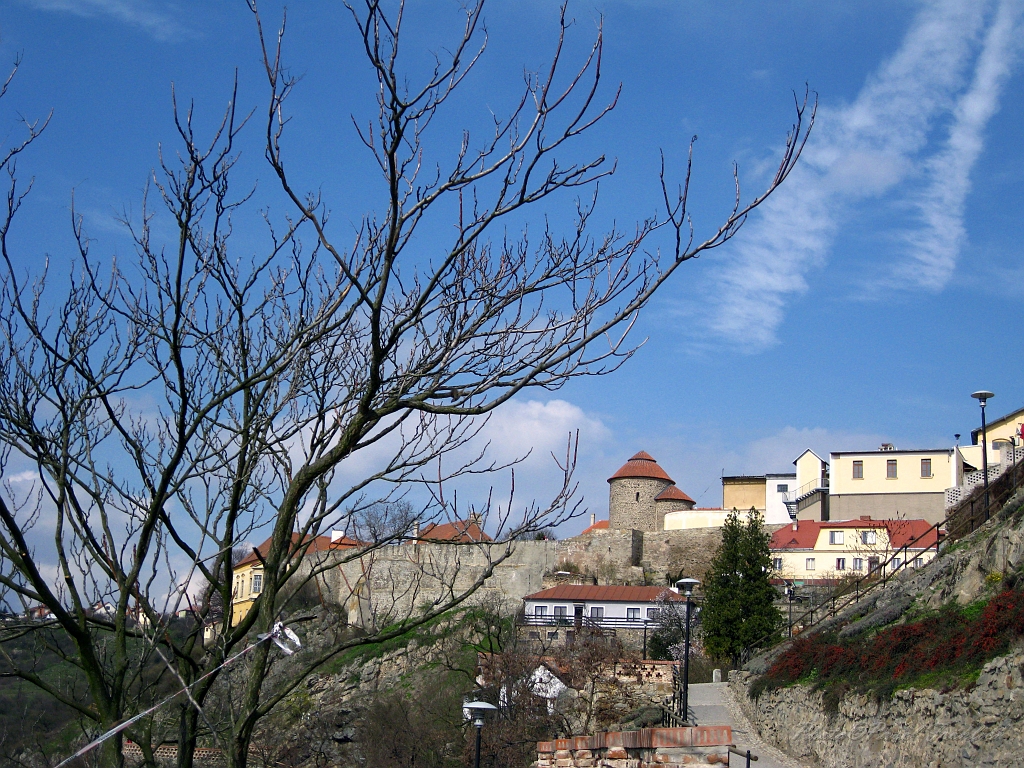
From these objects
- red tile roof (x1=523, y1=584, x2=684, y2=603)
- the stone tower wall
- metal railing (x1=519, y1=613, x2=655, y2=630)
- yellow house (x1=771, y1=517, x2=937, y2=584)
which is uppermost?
the stone tower wall

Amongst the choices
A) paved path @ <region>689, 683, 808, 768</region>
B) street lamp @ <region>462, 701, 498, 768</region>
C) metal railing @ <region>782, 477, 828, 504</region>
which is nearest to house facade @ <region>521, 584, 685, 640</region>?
paved path @ <region>689, 683, 808, 768</region>

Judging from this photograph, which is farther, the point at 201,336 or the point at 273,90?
the point at 201,336

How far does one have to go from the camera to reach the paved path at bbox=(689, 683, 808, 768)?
1400 cm

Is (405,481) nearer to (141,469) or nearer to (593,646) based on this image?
(141,469)

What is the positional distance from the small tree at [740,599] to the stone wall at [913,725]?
7.10 metres

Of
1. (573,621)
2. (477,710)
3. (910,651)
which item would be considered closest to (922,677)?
(910,651)

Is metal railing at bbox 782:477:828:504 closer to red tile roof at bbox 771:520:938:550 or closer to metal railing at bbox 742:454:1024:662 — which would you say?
red tile roof at bbox 771:520:938:550

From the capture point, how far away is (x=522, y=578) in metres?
39.8

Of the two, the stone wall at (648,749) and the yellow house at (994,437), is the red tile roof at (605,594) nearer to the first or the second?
the yellow house at (994,437)

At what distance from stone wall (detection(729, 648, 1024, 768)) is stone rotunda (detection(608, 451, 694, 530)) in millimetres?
31484

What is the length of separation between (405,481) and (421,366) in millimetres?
622

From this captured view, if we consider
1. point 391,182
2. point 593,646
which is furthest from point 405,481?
point 593,646

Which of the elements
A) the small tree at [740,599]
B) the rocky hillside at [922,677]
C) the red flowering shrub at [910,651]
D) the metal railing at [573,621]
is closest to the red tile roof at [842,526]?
the metal railing at [573,621]

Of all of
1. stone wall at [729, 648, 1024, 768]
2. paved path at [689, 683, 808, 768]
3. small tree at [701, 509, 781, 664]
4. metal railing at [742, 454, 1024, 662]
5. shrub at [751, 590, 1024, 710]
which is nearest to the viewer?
stone wall at [729, 648, 1024, 768]
